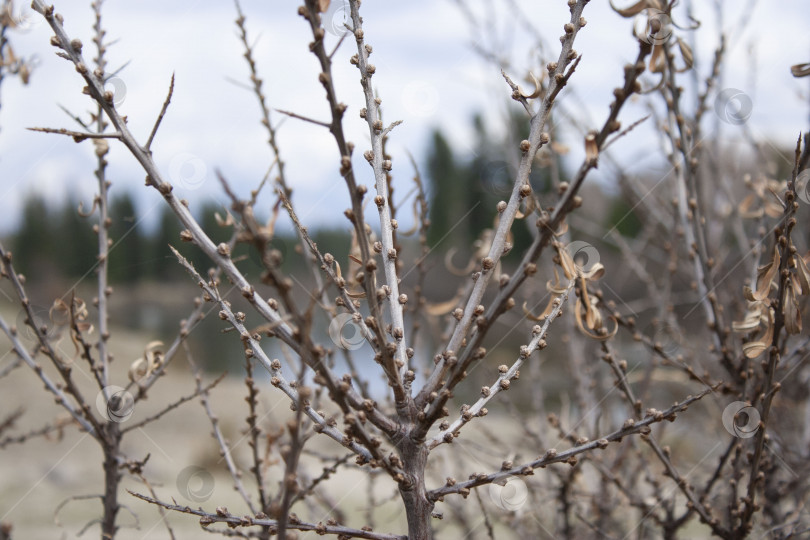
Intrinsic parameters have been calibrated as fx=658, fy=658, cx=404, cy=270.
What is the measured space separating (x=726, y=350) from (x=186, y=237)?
1.22 metres

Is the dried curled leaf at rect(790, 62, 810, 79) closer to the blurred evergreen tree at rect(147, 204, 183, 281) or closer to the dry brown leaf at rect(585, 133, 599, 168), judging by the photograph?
the dry brown leaf at rect(585, 133, 599, 168)

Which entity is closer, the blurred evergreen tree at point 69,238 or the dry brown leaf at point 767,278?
the dry brown leaf at point 767,278

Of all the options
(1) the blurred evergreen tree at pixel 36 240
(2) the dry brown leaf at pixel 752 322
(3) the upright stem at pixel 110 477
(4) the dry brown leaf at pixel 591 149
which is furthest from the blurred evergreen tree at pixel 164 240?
(4) the dry brown leaf at pixel 591 149

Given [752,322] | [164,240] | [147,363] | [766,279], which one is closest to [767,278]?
[766,279]

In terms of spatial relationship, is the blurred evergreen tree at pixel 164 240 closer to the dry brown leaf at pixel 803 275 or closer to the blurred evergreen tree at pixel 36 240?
the blurred evergreen tree at pixel 36 240

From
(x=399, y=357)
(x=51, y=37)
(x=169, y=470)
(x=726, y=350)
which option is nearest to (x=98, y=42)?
(x=51, y=37)

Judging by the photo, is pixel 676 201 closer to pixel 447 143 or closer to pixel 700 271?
pixel 700 271

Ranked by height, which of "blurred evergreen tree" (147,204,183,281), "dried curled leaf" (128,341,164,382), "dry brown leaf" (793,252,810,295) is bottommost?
"dry brown leaf" (793,252,810,295)

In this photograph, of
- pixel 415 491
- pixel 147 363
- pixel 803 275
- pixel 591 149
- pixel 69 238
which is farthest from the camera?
pixel 69 238

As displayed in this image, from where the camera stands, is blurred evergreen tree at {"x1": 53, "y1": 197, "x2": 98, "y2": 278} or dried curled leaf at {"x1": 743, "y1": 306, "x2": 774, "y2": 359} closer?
dried curled leaf at {"x1": 743, "y1": 306, "x2": 774, "y2": 359}

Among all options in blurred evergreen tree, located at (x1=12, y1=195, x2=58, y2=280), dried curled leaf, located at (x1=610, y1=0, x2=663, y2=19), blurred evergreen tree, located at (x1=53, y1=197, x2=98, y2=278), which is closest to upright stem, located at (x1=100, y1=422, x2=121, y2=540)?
dried curled leaf, located at (x1=610, y1=0, x2=663, y2=19)

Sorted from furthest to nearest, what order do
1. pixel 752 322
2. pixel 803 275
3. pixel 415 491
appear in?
pixel 752 322 → pixel 803 275 → pixel 415 491

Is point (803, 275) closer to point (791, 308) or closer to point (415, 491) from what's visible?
point (791, 308)

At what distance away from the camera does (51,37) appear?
105cm
